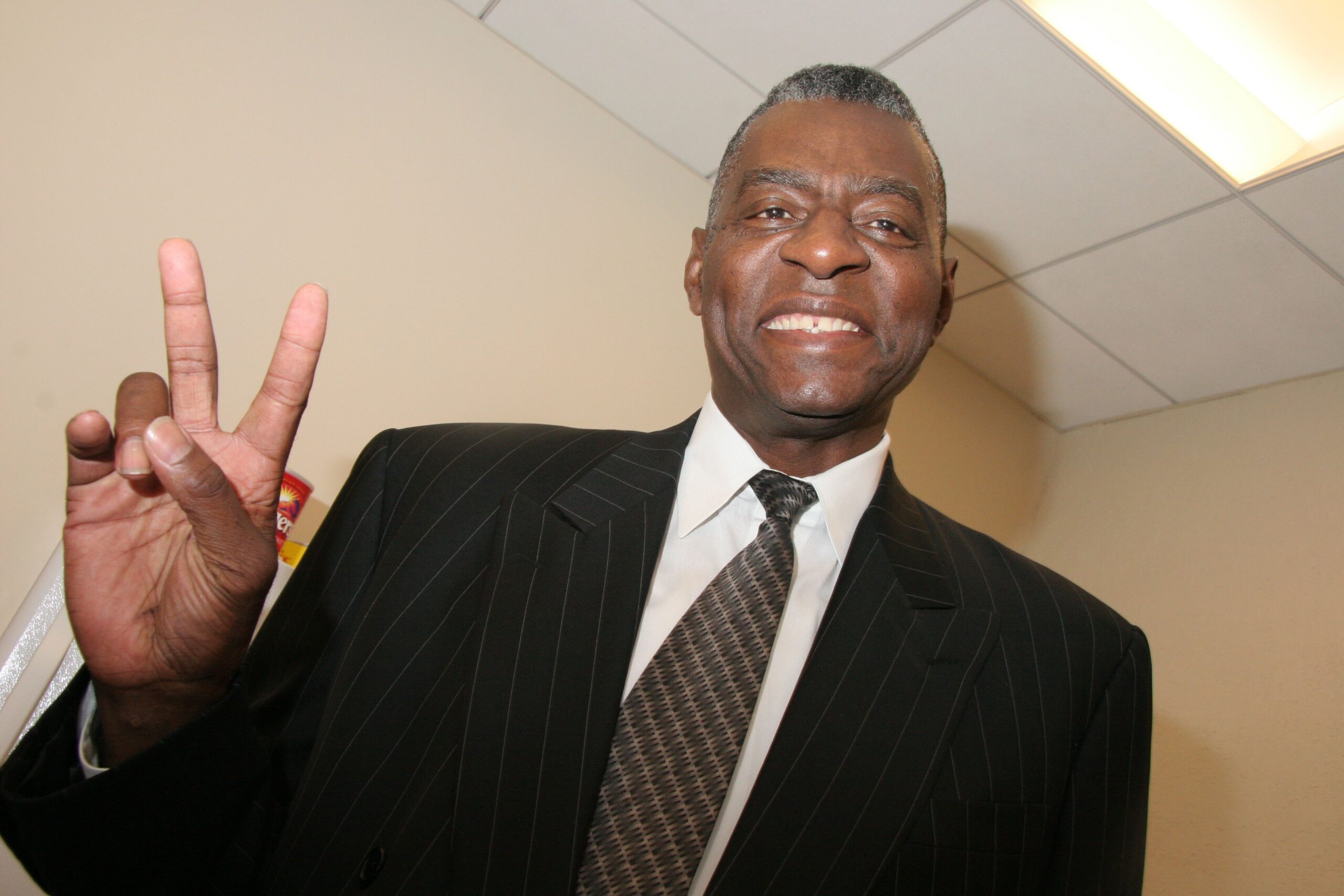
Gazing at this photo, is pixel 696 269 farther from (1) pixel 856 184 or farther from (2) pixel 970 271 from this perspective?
(2) pixel 970 271

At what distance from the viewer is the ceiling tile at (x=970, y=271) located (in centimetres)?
270

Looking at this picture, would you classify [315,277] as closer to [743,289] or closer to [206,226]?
[206,226]

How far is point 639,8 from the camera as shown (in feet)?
7.59

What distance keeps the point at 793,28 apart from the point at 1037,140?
636mm

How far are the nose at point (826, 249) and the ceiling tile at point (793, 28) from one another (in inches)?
49.5

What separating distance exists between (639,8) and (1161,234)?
140 cm

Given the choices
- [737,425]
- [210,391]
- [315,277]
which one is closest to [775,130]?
[737,425]

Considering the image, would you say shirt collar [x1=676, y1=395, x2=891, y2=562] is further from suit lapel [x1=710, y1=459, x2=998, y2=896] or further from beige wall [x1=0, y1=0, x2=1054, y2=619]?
beige wall [x1=0, y1=0, x2=1054, y2=619]

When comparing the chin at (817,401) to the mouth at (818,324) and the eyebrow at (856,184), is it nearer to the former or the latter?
the mouth at (818,324)

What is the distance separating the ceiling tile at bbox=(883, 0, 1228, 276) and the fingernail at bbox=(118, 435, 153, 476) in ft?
6.31

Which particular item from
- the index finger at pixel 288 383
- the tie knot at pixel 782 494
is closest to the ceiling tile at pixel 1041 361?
Answer: the tie knot at pixel 782 494

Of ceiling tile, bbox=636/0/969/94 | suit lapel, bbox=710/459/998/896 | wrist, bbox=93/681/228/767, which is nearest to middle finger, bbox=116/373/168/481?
wrist, bbox=93/681/228/767

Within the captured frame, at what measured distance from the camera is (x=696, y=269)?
1257 millimetres

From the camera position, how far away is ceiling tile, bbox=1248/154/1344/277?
6.63 feet
